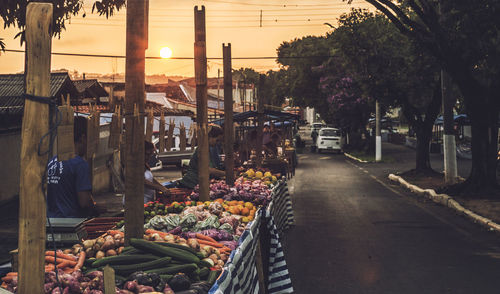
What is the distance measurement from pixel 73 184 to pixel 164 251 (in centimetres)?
158

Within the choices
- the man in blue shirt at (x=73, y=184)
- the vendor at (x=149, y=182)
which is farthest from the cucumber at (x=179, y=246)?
the vendor at (x=149, y=182)

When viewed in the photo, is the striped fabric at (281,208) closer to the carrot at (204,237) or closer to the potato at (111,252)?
the carrot at (204,237)

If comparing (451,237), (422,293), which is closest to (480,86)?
(451,237)

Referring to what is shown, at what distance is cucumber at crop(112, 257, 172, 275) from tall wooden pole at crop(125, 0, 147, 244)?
69 cm

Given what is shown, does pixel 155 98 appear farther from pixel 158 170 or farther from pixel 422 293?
pixel 422 293

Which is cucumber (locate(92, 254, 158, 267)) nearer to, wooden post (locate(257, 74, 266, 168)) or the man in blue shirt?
the man in blue shirt

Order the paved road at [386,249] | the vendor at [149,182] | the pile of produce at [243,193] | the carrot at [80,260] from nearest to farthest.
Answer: the carrot at [80,260] → the paved road at [386,249] → the vendor at [149,182] → the pile of produce at [243,193]

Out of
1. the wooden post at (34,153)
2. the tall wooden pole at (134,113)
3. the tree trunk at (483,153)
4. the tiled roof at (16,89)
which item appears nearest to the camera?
the wooden post at (34,153)

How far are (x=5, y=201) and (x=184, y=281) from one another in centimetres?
1393

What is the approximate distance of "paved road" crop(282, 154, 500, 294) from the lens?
817 centimetres

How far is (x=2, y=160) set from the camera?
17109mm

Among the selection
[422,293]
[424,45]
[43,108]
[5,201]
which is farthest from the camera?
[424,45]

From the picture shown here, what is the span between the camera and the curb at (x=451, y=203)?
13.1 meters

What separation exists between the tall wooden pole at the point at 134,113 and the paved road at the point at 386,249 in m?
3.13
